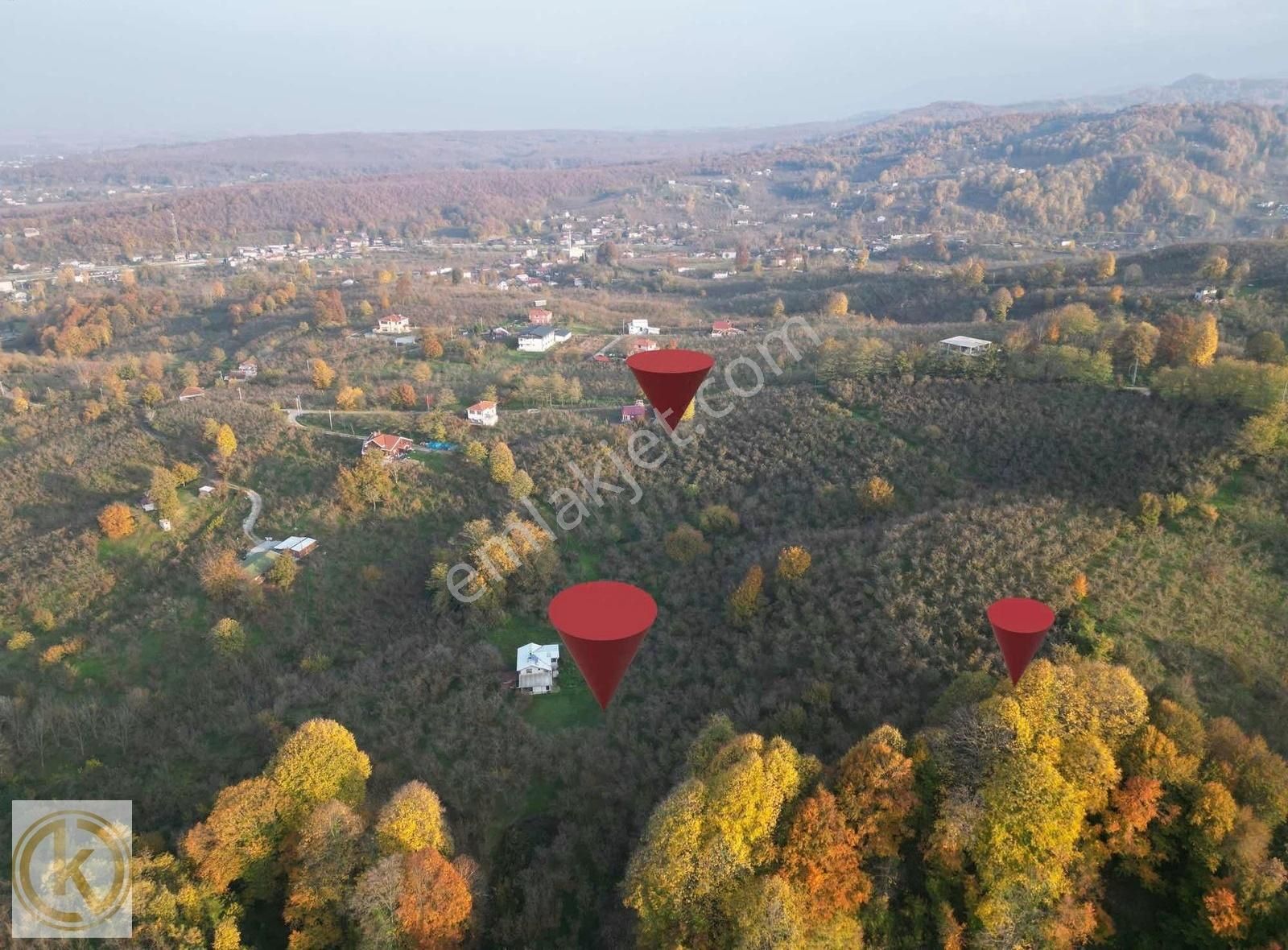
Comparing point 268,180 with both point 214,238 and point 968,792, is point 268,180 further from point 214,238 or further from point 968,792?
point 968,792

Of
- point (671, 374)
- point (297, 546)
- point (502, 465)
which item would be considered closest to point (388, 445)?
point (502, 465)

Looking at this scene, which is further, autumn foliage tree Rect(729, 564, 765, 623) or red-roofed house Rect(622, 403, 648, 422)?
red-roofed house Rect(622, 403, 648, 422)

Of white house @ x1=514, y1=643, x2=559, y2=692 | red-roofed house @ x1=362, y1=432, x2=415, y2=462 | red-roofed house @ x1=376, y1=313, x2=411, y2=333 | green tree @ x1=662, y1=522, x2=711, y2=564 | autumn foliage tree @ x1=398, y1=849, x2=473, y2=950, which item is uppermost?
red-roofed house @ x1=376, y1=313, x2=411, y2=333

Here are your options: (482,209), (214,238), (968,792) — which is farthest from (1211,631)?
(482,209)

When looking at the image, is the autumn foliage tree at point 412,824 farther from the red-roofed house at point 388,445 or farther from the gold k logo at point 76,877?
the red-roofed house at point 388,445

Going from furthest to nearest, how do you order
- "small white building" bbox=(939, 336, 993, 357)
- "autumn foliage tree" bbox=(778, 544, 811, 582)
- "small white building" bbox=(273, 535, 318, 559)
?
1. "small white building" bbox=(939, 336, 993, 357)
2. "small white building" bbox=(273, 535, 318, 559)
3. "autumn foliage tree" bbox=(778, 544, 811, 582)

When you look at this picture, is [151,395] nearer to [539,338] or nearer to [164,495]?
[164,495]

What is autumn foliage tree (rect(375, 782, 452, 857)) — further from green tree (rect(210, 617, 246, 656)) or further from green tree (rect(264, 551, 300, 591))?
green tree (rect(264, 551, 300, 591))

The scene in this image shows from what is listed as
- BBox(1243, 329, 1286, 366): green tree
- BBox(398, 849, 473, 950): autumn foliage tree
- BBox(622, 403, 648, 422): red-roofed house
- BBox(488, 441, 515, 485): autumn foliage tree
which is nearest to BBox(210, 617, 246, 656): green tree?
BBox(488, 441, 515, 485): autumn foliage tree
